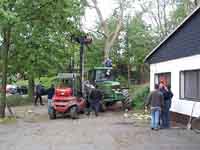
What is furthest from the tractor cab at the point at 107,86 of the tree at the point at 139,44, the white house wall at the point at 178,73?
the tree at the point at 139,44

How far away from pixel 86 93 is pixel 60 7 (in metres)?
5.79

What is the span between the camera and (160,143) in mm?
13039

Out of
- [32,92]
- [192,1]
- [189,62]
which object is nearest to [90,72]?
[189,62]

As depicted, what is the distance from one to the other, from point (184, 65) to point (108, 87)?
870 centimetres

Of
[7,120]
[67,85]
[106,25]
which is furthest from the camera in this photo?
[106,25]

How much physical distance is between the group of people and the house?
1.06 meters

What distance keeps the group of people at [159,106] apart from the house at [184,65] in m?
1.06

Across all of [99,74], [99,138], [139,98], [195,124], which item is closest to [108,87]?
[99,74]

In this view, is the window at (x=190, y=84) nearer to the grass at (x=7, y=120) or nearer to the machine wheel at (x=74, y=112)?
the machine wheel at (x=74, y=112)

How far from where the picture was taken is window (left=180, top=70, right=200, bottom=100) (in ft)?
59.5

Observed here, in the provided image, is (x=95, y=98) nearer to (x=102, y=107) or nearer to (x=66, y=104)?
(x=66, y=104)

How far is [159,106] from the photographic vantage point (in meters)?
17.2

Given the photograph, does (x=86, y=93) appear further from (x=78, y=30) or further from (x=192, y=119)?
(x=192, y=119)

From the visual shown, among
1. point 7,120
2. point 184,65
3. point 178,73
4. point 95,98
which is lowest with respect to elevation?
point 7,120
